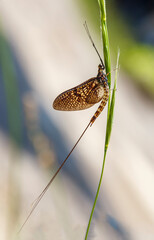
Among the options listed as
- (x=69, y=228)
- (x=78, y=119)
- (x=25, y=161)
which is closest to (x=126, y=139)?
(x=78, y=119)

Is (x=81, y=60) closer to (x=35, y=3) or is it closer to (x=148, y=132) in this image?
(x=35, y=3)

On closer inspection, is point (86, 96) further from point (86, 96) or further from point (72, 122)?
point (72, 122)

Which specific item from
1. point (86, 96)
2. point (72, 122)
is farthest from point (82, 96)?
point (72, 122)

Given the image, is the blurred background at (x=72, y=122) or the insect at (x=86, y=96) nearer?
the insect at (x=86, y=96)

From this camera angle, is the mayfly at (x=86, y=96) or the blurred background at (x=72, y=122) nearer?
the mayfly at (x=86, y=96)
